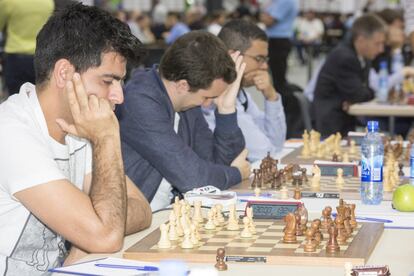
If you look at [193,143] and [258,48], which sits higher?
[258,48]

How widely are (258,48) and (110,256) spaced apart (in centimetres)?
247

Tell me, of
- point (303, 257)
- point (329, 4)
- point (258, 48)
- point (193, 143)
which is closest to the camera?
point (303, 257)

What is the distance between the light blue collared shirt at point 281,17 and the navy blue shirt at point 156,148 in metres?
6.48

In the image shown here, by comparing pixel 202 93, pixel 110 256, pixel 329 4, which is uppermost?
pixel 329 4

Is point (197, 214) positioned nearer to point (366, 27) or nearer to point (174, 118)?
point (174, 118)

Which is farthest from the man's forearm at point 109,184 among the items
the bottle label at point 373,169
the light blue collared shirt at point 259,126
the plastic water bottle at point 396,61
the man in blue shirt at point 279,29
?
the man in blue shirt at point 279,29

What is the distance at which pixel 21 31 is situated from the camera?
20.9ft

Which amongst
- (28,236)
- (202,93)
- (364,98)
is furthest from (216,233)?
(364,98)

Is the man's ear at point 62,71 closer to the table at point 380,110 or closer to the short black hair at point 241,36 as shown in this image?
the short black hair at point 241,36

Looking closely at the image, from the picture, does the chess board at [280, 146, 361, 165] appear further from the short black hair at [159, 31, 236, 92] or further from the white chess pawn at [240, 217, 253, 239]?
the white chess pawn at [240, 217, 253, 239]

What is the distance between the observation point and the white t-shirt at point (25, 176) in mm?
2408

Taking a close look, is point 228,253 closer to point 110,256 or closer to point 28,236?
point 110,256

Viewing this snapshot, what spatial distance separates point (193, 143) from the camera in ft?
12.8

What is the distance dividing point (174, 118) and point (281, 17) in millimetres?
6684
